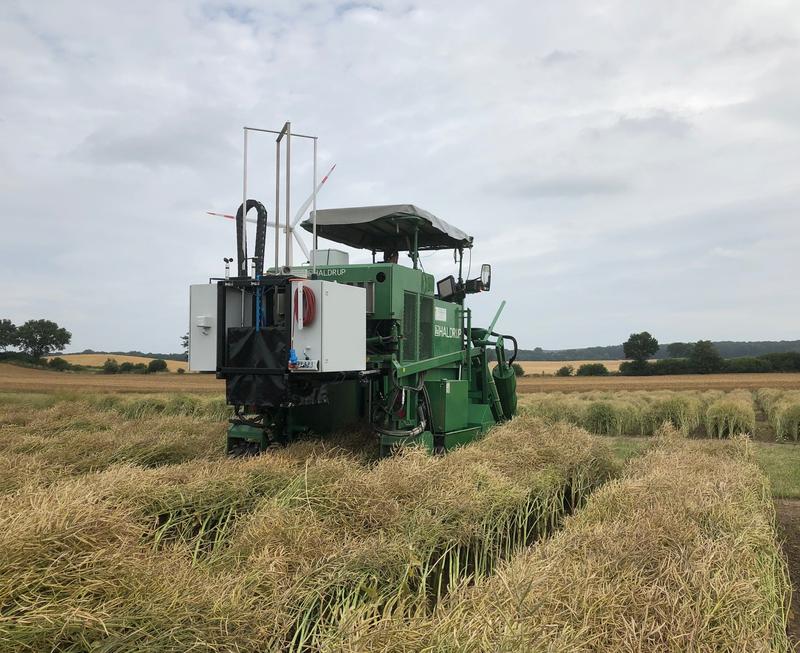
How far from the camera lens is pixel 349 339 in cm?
666

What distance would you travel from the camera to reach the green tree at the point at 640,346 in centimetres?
5425

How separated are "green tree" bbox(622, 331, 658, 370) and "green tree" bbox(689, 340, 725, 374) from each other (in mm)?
6799

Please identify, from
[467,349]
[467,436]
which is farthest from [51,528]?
[467,349]

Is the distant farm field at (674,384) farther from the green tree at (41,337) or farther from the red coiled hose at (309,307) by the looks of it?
the green tree at (41,337)

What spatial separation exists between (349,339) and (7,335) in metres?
58.1

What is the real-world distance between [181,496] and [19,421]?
7.66 metres

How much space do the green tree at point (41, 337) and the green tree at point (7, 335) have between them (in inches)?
16.5

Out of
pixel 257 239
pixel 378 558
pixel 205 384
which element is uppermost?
pixel 257 239

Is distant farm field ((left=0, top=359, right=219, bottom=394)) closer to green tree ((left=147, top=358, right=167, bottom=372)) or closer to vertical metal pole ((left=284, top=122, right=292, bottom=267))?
green tree ((left=147, top=358, right=167, bottom=372))

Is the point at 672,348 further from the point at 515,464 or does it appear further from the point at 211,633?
the point at 211,633

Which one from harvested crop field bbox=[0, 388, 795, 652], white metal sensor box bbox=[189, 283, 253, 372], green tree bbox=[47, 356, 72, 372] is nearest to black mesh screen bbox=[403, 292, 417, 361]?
harvested crop field bbox=[0, 388, 795, 652]

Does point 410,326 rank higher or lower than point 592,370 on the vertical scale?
higher

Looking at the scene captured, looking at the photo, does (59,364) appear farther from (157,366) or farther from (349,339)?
(349,339)

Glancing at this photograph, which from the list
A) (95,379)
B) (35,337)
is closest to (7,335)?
(35,337)
